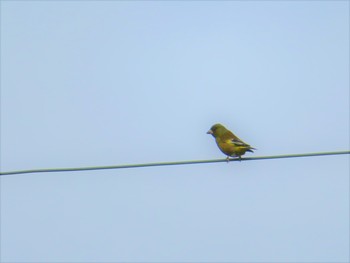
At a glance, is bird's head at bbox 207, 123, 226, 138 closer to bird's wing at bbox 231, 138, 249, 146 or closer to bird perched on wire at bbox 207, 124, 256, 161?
bird perched on wire at bbox 207, 124, 256, 161

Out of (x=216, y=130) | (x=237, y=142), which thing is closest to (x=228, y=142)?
(x=237, y=142)

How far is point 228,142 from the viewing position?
17078 mm

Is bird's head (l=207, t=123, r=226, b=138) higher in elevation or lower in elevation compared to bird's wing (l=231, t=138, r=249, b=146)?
higher

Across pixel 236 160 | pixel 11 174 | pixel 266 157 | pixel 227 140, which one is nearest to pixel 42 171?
pixel 11 174

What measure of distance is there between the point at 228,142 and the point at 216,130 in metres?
1.09

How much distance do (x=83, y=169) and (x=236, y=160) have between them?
455cm

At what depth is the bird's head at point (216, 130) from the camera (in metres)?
18.0

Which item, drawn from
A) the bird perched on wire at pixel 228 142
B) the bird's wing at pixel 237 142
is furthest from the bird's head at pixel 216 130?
the bird's wing at pixel 237 142

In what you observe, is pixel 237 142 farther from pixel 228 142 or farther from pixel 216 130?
pixel 216 130

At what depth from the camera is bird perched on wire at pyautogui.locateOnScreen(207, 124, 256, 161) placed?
1662cm

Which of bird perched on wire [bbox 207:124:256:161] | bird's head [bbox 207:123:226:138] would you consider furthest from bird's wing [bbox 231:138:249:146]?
bird's head [bbox 207:123:226:138]

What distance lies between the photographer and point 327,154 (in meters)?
11.6

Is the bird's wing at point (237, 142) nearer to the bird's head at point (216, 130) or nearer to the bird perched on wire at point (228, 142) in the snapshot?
the bird perched on wire at point (228, 142)

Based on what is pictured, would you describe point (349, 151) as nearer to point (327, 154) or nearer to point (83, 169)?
point (327, 154)
